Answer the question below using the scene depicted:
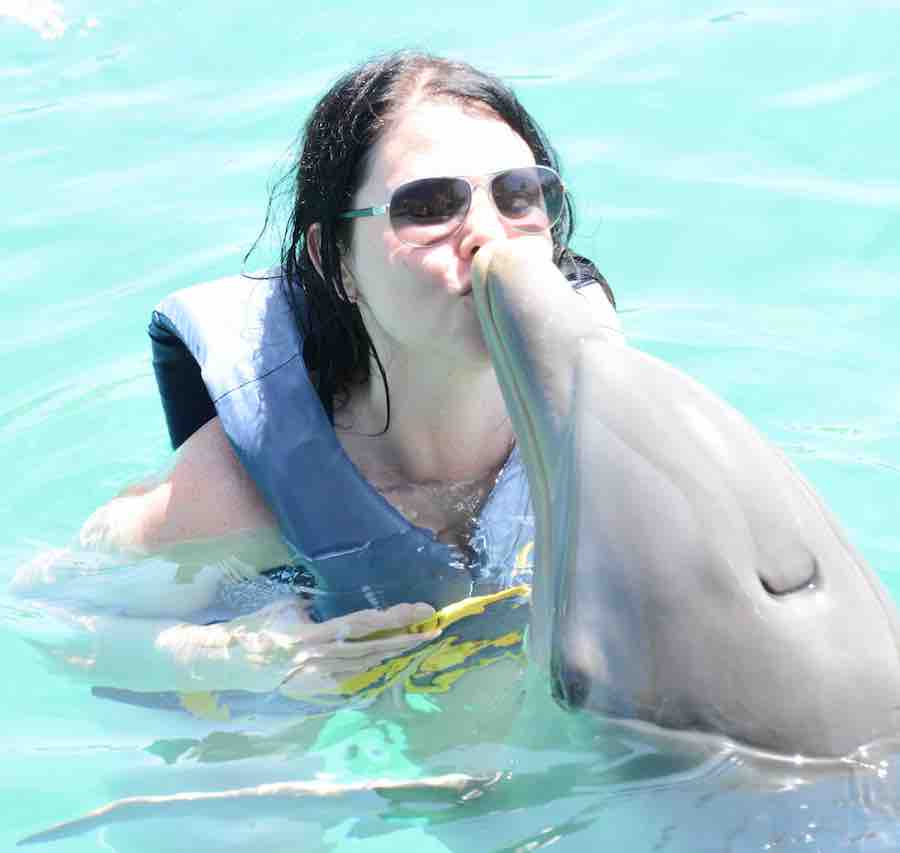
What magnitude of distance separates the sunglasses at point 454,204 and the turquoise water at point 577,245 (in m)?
1.22

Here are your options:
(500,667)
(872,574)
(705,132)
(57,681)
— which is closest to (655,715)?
(872,574)

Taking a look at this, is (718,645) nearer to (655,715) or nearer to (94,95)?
(655,715)

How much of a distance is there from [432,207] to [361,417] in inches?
38.0

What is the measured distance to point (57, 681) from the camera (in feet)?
17.9

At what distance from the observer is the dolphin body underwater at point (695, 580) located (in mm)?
3238

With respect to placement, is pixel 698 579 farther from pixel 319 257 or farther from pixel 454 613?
pixel 319 257

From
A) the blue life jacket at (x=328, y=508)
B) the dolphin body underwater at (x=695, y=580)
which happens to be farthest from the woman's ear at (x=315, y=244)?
the dolphin body underwater at (x=695, y=580)

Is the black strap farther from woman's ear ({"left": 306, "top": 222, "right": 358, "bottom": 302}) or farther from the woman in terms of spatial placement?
woman's ear ({"left": 306, "top": 222, "right": 358, "bottom": 302})

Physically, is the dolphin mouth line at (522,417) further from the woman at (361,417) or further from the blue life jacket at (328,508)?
the blue life jacket at (328,508)

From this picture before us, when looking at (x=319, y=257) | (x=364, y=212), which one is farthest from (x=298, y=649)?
(x=364, y=212)

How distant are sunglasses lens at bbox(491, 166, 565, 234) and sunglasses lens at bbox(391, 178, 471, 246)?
10 centimetres

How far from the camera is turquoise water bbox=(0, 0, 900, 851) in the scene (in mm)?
Result: 3859

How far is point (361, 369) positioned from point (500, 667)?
3.71 ft

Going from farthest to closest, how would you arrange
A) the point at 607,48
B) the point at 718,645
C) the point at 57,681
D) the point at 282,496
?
→ 1. the point at 607,48
2. the point at 57,681
3. the point at 282,496
4. the point at 718,645
